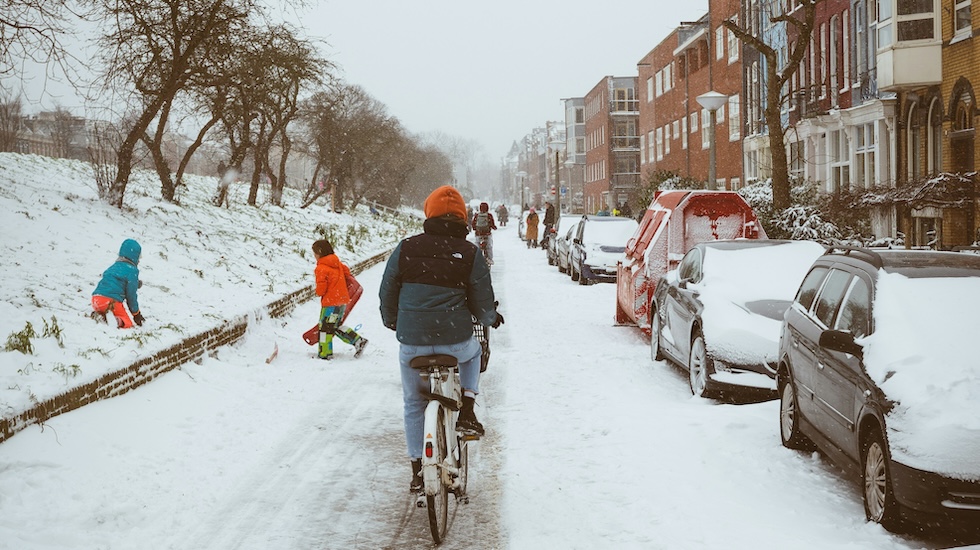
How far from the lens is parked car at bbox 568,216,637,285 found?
78.2 feet

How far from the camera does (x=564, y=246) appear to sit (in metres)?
28.0

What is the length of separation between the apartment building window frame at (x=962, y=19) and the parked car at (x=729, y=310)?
1237cm

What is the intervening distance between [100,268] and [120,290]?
97.6 inches

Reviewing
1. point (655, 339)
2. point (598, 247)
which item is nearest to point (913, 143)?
point (598, 247)

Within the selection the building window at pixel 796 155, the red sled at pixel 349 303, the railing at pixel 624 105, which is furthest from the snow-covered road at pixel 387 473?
the railing at pixel 624 105

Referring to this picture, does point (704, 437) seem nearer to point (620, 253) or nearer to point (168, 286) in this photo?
point (168, 286)

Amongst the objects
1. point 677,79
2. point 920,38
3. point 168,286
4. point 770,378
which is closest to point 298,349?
point 168,286

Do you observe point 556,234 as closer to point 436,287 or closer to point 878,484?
point 436,287

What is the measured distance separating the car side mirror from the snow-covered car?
66.0 feet

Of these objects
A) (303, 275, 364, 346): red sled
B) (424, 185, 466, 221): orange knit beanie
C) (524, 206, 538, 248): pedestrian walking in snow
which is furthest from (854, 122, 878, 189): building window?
(424, 185, 466, 221): orange knit beanie

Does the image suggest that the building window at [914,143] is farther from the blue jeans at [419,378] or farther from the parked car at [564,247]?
the blue jeans at [419,378]

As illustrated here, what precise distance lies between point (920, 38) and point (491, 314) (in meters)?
19.9

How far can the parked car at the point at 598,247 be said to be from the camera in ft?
78.2

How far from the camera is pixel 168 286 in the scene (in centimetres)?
1366
